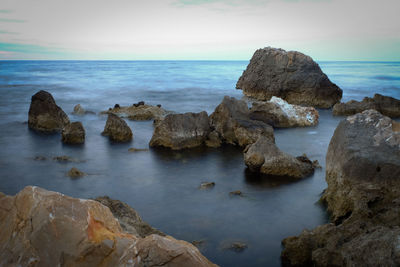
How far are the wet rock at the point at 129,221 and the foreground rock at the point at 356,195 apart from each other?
2.82m

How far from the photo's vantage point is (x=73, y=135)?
17547mm

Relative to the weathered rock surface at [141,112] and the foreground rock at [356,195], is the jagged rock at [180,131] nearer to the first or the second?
the weathered rock surface at [141,112]

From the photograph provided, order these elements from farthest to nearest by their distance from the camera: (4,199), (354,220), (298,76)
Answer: (298,76), (354,220), (4,199)

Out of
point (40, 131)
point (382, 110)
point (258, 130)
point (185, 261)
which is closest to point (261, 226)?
point (185, 261)

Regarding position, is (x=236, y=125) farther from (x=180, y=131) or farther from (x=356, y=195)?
(x=356, y=195)

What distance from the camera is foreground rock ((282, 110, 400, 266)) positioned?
6.50 m

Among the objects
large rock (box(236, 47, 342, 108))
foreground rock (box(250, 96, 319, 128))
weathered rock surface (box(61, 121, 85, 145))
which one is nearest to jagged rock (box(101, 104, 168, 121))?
weathered rock surface (box(61, 121, 85, 145))

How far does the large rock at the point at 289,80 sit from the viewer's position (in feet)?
98.4

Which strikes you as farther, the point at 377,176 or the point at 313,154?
the point at 313,154

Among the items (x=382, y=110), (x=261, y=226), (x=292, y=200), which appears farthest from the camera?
(x=382, y=110)

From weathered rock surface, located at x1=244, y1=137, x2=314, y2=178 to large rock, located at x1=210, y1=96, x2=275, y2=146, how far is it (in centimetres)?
323

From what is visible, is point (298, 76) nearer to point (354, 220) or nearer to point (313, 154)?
point (313, 154)

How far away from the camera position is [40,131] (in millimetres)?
19688

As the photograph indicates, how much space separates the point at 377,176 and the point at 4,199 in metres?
7.37
